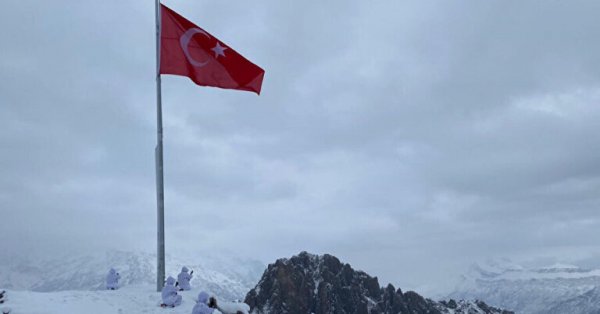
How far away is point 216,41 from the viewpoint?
28.3 metres

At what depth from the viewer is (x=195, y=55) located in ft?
92.0

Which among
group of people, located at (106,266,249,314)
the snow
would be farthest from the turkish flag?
the snow

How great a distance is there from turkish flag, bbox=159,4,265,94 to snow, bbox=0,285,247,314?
10.0 metres

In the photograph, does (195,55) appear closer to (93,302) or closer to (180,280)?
(180,280)

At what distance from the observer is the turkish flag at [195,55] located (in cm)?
2780

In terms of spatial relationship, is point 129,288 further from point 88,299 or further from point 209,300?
point 209,300

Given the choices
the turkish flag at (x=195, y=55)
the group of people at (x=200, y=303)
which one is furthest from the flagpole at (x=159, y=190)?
the group of people at (x=200, y=303)

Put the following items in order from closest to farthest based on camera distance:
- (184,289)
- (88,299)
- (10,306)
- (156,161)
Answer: (10,306), (88,299), (156,161), (184,289)

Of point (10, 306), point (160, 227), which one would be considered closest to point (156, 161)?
point (160, 227)

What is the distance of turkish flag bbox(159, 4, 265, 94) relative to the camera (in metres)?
27.8

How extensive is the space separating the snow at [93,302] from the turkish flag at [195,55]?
1003 centimetres

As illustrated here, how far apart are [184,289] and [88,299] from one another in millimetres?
5787

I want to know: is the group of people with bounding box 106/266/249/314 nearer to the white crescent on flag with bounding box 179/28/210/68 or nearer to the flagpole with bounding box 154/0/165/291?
the flagpole with bounding box 154/0/165/291

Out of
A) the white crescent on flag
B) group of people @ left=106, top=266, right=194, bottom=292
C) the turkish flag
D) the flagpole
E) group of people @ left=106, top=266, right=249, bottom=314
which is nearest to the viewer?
group of people @ left=106, top=266, right=249, bottom=314
